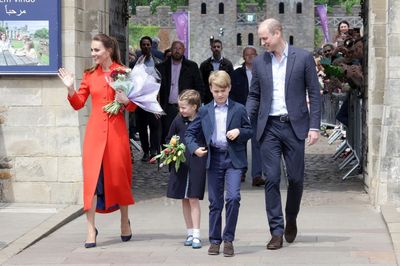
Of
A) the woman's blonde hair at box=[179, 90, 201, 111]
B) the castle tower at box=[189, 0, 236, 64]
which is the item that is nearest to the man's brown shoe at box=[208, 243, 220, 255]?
the woman's blonde hair at box=[179, 90, 201, 111]

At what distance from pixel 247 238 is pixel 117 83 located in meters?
1.74

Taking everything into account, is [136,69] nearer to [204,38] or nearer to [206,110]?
[206,110]

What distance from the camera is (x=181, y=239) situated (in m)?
10.9

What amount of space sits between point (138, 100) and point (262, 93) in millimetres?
1046

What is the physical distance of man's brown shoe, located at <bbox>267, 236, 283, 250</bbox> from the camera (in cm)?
1015

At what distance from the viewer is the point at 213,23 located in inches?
4860

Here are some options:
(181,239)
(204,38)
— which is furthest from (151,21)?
(181,239)

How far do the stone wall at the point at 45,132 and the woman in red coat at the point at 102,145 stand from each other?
254 cm

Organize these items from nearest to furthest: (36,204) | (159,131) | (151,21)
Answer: (36,204) → (159,131) → (151,21)

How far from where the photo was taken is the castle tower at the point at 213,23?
396 ft

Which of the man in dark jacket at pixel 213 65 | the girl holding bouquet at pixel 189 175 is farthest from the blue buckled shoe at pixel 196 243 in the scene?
the man in dark jacket at pixel 213 65

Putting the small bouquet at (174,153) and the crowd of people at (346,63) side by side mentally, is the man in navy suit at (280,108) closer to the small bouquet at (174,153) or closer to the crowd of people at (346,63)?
the small bouquet at (174,153)

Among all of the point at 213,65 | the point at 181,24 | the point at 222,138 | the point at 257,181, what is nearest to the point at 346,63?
the point at 213,65

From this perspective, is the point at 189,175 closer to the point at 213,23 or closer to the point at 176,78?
the point at 176,78
